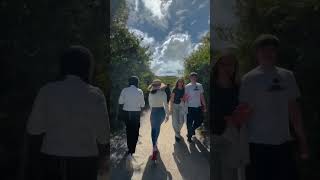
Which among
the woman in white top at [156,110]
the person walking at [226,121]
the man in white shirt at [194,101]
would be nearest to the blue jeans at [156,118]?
the woman in white top at [156,110]

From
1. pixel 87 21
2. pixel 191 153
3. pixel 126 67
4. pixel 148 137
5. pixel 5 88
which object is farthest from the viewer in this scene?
pixel 126 67

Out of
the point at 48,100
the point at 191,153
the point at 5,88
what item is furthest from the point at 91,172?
the point at 191,153

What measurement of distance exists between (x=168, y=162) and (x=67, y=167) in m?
6.01

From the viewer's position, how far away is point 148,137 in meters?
14.6

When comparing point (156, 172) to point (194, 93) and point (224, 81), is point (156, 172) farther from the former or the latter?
point (224, 81)

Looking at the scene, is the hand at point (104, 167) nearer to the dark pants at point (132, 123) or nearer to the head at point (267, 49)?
the dark pants at point (132, 123)

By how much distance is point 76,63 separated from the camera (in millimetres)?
3279

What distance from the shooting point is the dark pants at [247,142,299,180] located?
143 inches

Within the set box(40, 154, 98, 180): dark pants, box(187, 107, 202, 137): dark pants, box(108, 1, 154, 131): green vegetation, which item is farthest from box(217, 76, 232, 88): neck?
box(108, 1, 154, 131): green vegetation

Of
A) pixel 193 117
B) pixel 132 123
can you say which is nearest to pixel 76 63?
pixel 132 123

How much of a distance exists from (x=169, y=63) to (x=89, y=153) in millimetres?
143428

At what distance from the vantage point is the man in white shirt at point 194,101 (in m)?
10.7

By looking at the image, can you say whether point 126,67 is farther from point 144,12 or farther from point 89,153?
point 144,12

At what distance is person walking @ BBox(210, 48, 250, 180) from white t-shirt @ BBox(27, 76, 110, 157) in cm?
120
